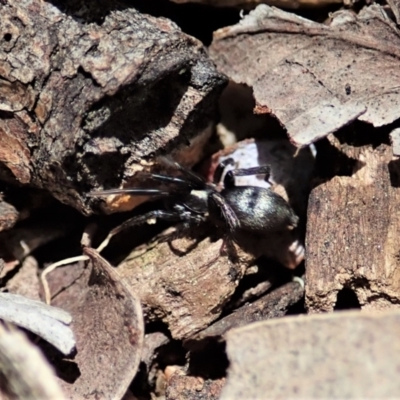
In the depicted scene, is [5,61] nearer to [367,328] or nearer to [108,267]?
[108,267]

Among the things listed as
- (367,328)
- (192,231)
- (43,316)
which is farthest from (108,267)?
(367,328)

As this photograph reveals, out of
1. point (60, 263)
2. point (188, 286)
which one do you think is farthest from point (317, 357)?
point (60, 263)

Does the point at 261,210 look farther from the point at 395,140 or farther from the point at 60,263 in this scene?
the point at 60,263

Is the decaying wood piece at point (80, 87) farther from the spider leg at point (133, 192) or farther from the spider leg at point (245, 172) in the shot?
the spider leg at point (245, 172)

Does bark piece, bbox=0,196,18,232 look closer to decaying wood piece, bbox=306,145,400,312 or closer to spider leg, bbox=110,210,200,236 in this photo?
spider leg, bbox=110,210,200,236

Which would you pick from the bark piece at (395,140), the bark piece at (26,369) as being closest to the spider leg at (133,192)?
the bark piece at (26,369)
